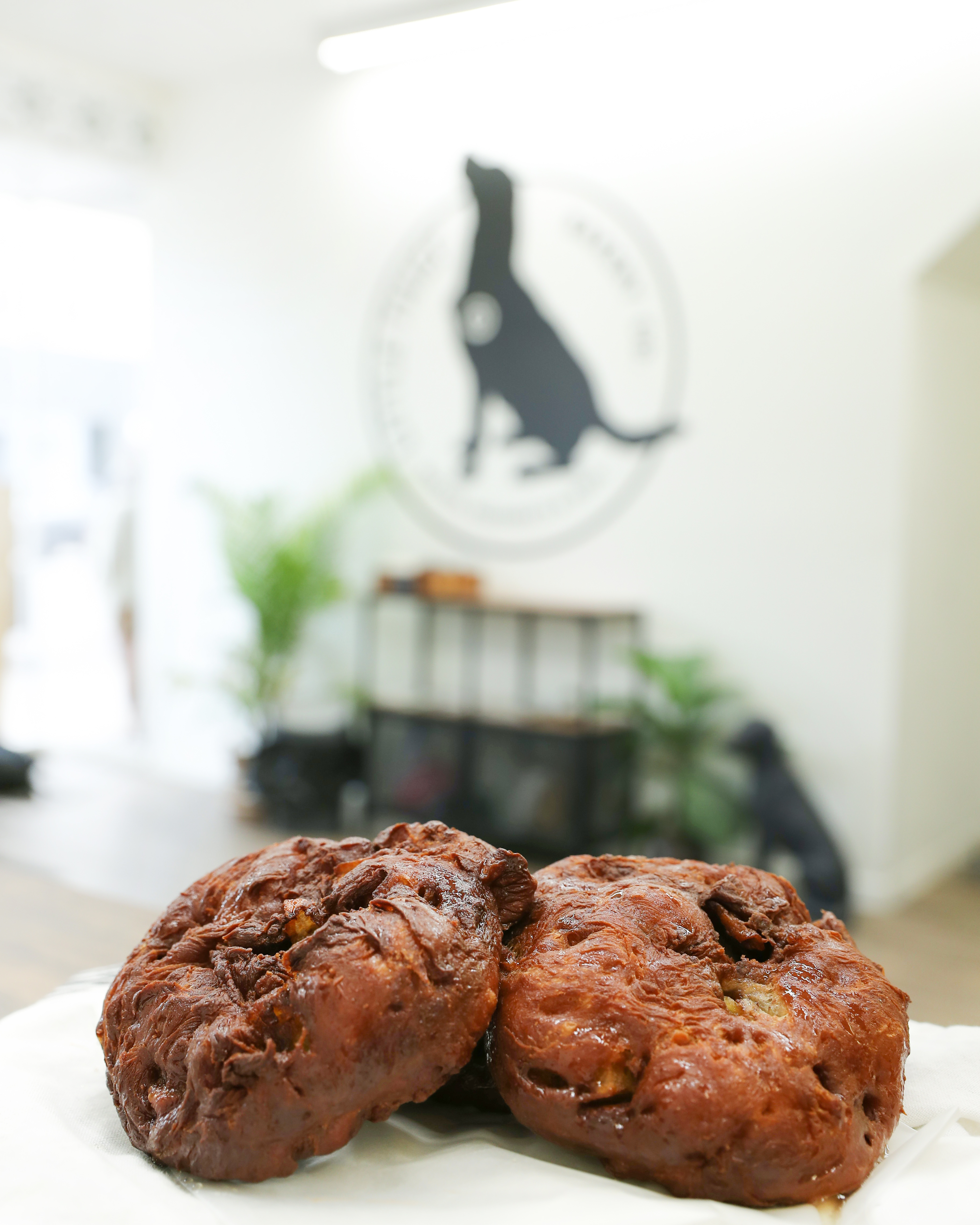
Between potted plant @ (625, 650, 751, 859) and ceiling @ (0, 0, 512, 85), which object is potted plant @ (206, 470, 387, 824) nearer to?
potted plant @ (625, 650, 751, 859)

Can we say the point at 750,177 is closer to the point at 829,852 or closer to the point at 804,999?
the point at 829,852

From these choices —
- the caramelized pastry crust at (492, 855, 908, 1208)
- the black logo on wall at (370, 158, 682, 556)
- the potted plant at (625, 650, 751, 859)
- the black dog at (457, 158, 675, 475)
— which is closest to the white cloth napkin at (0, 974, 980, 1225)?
the caramelized pastry crust at (492, 855, 908, 1208)

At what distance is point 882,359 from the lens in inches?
158

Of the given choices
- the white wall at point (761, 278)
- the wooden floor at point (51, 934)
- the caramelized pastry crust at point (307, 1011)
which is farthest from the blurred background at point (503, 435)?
the caramelized pastry crust at point (307, 1011)

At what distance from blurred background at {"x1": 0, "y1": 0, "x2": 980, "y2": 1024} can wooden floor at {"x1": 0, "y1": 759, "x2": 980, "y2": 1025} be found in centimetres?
4

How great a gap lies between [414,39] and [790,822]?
3.62 m

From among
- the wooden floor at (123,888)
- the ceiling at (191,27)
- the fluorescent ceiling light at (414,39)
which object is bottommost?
the wooden floor at (123,888)

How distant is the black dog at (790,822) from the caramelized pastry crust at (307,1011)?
2.85 m

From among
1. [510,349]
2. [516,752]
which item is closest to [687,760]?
[516,752]

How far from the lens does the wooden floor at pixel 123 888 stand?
1920 millimetres

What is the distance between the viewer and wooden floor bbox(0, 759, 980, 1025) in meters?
1.92

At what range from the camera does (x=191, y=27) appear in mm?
5234

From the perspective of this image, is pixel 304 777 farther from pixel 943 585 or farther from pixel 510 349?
pixel 943 585

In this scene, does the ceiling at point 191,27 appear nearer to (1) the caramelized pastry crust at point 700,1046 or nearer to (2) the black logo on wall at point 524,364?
(2) the black logo on wall at point 524,364
